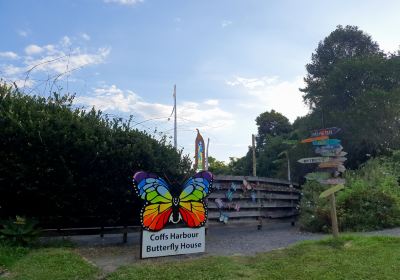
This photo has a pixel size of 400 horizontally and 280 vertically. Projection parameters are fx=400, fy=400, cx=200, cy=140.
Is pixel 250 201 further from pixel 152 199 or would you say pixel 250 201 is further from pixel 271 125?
pixel 271 125

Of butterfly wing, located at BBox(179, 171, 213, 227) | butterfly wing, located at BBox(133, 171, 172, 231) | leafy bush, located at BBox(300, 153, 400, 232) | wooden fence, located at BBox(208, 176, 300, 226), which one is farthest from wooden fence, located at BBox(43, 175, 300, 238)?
butterfly wing, located at BBox(133, 171, 172, 231)

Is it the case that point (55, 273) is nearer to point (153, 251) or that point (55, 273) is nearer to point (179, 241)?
point (153, 251)

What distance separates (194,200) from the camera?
7117 millimetres

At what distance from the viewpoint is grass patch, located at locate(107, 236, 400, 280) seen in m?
5.29

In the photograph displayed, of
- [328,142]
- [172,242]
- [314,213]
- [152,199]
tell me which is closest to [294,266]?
[172,242]

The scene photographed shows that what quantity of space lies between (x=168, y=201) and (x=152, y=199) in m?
0.32

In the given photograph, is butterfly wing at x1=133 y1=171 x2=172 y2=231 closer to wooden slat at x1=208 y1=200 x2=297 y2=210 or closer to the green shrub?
wooden slat at x1=208 y1=200 x2=297 y2=210

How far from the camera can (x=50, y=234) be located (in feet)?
25.8

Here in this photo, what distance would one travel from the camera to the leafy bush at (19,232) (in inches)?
270

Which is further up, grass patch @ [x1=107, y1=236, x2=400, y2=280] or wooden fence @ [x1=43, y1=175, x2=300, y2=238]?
wooden fence @ [x1=43, y1=175, x2=300, y2=238]

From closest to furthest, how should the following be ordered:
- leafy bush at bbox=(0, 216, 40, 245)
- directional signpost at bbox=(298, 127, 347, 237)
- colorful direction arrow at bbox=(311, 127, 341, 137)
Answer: leafy bush at bbox=(0, 216, 40, 245) < directional signpost at bbox=(298, 127, 347, 237) < colorful direction arrow at bbox=(311, 127, 341, 137)

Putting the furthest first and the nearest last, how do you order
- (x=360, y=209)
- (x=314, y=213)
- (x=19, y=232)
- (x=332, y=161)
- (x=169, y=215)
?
(x=314, y=213), (x=360, y=209), (x=332, y=161), (x=19, y=232), (x=169, y=215)

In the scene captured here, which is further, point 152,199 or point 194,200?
point 194,200

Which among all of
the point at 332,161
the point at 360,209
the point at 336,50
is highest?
the point at 336,50
